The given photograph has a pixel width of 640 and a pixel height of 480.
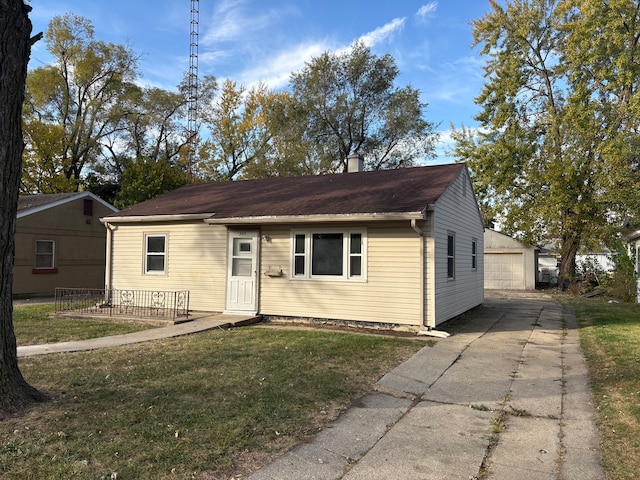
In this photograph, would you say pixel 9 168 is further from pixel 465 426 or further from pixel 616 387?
pixel 616 387

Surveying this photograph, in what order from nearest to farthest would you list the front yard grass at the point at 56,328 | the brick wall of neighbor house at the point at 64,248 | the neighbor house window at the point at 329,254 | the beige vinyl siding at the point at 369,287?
the front yard grass at the point at 56,328
the beige vinyl siding at the point at 369,287
the neighbor house window at the point at 329,254
the brick wall of neighbor house at the point at 64,248

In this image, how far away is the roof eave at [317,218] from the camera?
371 inches

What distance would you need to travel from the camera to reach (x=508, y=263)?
2761cm

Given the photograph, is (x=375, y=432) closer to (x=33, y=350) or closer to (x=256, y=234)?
(x=33, y=350)

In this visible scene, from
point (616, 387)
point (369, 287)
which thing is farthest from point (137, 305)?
point (616, 387)

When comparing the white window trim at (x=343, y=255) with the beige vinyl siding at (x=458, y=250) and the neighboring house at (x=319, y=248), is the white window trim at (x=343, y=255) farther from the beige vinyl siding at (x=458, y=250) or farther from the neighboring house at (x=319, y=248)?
the beige vinyl siding at (x=458, y=250)

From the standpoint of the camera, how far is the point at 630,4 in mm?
23750

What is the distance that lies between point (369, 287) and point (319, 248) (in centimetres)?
156

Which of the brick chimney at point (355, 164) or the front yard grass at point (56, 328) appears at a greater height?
the brick chimney at point (355, 164)

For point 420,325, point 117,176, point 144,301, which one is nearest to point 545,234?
point 420,325

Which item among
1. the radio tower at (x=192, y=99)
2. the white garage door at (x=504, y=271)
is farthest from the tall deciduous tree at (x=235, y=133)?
the white garage door at (x=504, y=271)

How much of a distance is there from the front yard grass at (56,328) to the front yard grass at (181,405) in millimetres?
1836

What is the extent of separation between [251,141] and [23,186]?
1510 cm

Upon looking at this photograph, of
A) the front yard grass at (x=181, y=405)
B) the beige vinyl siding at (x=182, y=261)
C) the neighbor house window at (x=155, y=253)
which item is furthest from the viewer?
the neighbor house window at (x=155, y=253)
